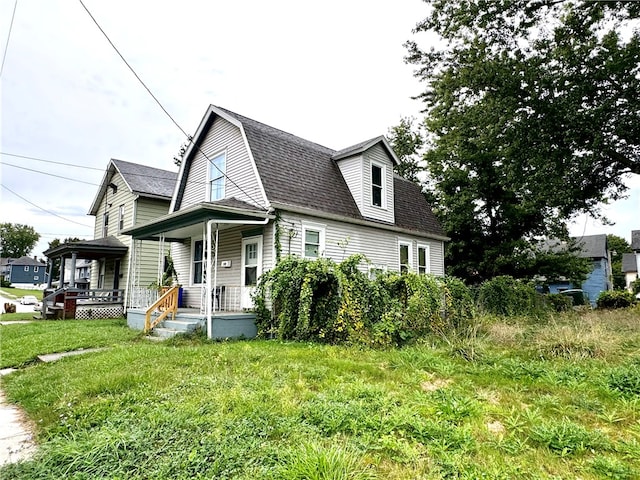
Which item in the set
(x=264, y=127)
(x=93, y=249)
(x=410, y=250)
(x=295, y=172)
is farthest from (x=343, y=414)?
(x=93, y=249)

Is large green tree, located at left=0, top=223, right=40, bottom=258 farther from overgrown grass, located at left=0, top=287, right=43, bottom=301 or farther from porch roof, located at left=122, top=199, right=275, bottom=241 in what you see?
porch roof, located at left=122, top=199, right=275, bottom=241

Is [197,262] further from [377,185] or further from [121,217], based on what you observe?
[121,217]

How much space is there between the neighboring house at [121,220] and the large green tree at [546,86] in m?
12.5

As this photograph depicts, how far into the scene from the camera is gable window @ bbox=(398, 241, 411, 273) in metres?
13.7

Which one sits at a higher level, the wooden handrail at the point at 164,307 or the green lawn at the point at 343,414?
the wooden handrail at the point at 164,307

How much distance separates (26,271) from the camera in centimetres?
6259

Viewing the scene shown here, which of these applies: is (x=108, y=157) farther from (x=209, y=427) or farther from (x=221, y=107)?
(x=209, y=427)

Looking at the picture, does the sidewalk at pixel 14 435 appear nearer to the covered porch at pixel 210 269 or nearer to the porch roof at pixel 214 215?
the covered porch at pixel 210 269

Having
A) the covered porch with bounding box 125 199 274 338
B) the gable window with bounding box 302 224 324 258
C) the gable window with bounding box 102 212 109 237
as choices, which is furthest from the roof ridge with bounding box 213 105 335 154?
the gable window with bounding box 102 212 109 237

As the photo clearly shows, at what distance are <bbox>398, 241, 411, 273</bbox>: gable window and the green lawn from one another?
7629mm

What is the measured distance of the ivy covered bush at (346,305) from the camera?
297 inches

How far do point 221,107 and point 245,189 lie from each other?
10.5ft

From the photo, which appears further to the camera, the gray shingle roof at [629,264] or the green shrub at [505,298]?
the gray shingle roof at [629,264]

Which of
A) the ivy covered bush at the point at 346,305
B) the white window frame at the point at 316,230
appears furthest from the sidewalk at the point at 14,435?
the white window frame at the point at 316,230
